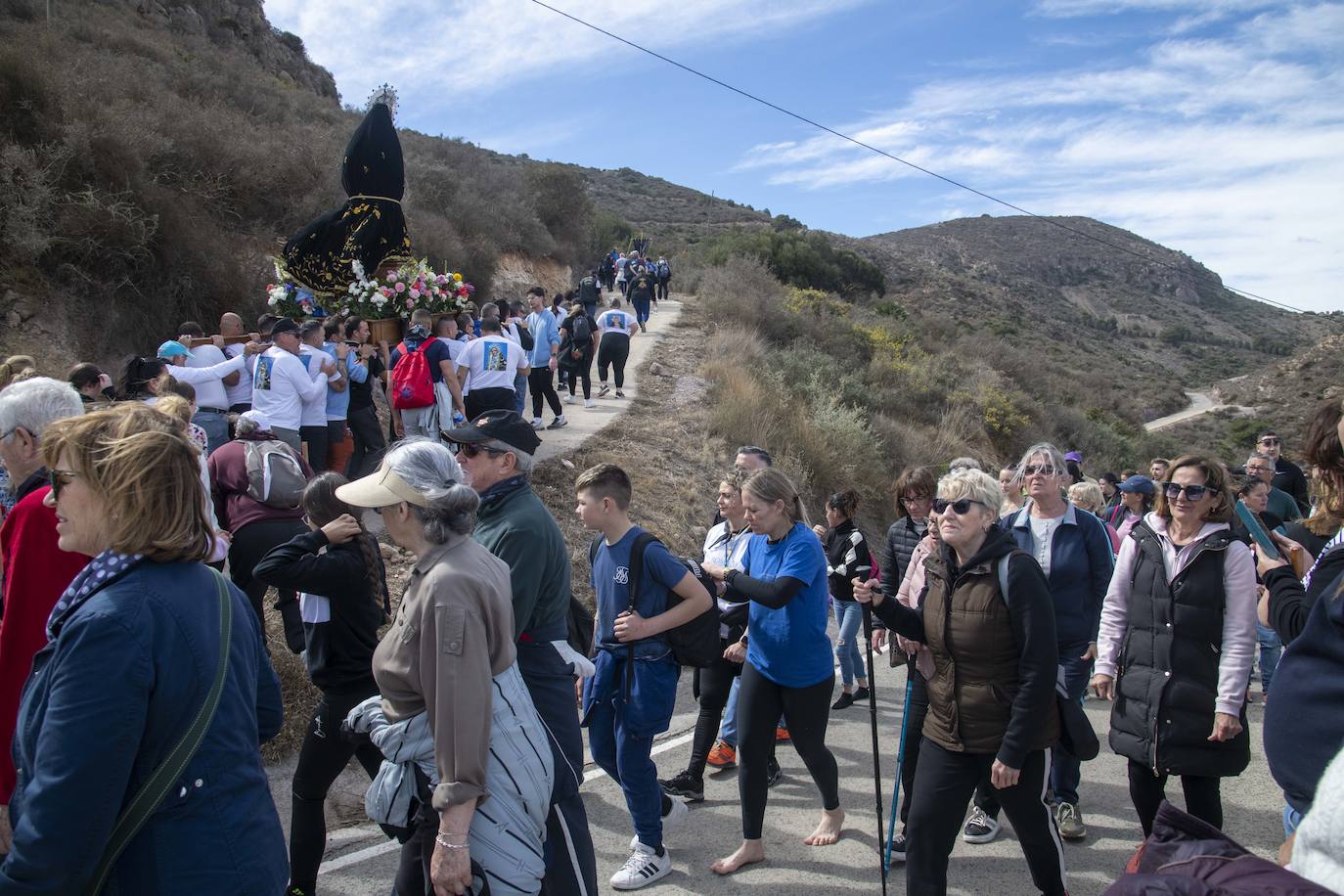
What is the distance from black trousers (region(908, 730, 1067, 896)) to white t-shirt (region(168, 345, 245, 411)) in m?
6.98

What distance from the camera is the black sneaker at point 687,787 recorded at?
5086 millimetres

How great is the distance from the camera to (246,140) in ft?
52.9

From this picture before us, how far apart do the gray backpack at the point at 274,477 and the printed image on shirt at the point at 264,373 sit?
10.3 ft

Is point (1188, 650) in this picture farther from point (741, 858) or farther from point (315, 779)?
point (315, 779)

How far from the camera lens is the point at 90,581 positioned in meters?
2.12

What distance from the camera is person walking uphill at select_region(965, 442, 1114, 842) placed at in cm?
479

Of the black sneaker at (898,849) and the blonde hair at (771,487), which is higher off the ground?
the blonde hair at (771,487)

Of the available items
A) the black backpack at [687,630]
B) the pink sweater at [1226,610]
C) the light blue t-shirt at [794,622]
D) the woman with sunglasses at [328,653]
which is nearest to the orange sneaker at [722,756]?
the light blue t-shirt at [794,622]

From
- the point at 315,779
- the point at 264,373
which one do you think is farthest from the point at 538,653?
the point at 264,373

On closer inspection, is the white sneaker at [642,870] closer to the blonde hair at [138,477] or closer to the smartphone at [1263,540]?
the blonde hair at [138,477]

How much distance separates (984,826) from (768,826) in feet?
3.82

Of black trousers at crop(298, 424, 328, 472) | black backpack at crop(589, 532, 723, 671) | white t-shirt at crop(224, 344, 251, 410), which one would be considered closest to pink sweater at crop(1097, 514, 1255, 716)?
black backpack at crop(589, 532, 723, 671)

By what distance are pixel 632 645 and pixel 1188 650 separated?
248 centimetres

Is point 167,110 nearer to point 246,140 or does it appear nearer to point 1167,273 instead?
point 246,140
